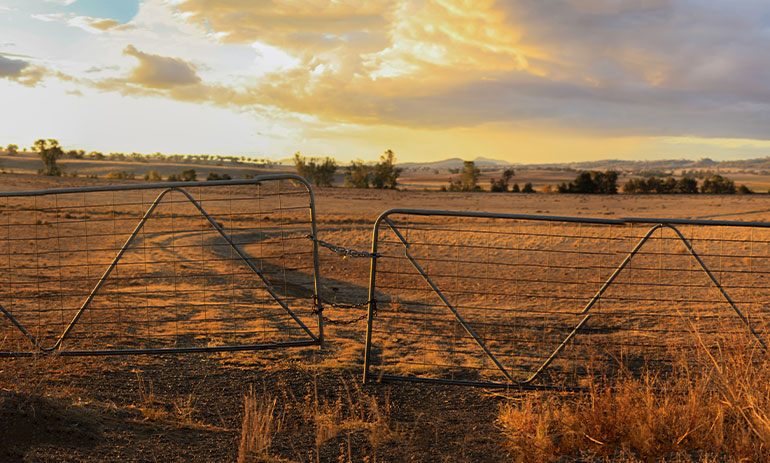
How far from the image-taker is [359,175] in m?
87.9

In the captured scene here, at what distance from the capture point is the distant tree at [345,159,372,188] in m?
87.2

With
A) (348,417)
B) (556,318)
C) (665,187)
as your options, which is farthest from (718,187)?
(348,417)

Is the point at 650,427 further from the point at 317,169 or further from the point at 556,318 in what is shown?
the point at 317,169

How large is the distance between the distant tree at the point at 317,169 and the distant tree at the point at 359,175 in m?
3.48

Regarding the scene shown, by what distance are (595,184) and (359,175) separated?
114 feet

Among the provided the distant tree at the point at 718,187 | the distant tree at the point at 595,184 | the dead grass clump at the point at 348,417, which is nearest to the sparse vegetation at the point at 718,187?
the distant tree at the point at 718,187

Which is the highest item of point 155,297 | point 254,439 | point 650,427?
point 650,427

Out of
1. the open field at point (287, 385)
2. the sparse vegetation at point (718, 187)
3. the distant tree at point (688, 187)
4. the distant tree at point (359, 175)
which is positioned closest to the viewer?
the open field at point (287, 385)

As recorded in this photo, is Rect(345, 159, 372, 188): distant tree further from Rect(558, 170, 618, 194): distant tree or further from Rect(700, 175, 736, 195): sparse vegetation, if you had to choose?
Rect(700, 175, 736, 195): sparse vegetation

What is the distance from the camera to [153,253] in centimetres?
1803

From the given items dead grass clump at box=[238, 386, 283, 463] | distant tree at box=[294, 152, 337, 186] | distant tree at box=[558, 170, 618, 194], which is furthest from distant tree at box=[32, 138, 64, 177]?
dead grass clump at box=[238, 386, 283, 463]

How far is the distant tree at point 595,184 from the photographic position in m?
73.4

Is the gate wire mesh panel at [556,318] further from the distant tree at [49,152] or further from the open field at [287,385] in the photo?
the distant tree at [49,152]

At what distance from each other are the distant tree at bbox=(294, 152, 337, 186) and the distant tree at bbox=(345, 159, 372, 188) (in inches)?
137
